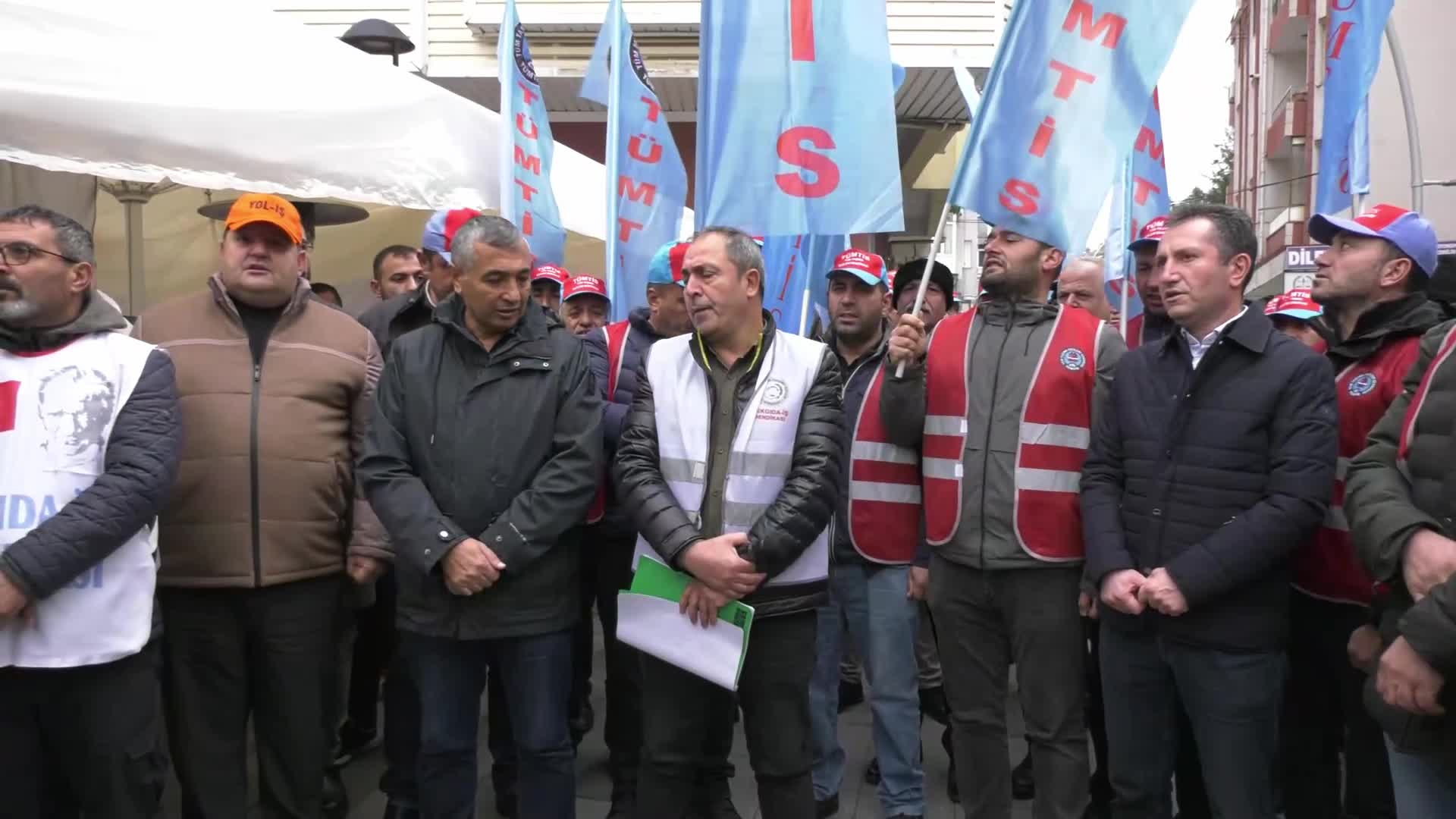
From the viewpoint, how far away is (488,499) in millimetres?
3381

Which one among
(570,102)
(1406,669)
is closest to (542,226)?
(1406,669)

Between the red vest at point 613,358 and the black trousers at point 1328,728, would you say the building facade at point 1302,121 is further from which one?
the red vest at point 613,358

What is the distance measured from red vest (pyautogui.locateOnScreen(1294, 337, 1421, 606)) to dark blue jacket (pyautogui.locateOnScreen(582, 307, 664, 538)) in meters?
2.25

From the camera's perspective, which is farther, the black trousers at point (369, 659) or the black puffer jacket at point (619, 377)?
the black trousers at point (369, 659)

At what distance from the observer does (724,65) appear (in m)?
4.68

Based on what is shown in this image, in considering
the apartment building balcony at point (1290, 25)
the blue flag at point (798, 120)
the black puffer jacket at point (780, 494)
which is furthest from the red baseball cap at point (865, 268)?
the apartment building balcony at point (1290, 25)

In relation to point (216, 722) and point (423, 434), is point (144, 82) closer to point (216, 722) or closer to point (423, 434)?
point (423, 434)

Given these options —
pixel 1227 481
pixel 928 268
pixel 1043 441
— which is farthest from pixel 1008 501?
pixel 928 268

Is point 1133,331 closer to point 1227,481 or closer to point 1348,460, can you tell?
point 1348,460

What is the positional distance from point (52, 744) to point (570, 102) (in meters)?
11.3

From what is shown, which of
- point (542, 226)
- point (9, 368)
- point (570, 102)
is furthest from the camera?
point (570, 102)

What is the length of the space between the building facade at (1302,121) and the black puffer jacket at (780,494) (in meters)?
4.89

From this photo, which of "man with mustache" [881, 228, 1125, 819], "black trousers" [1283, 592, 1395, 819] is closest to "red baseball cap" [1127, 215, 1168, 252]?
"man with mustache" [881, 228, 1125, 819]

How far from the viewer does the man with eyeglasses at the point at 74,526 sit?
300cm
